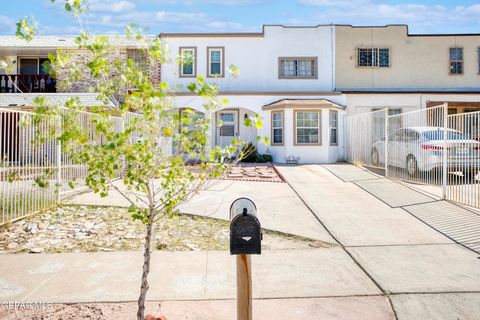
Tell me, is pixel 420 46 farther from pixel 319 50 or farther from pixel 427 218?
pixel 427 218

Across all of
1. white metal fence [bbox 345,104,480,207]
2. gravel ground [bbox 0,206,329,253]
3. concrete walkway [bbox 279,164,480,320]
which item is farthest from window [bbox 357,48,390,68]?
gravel ground [bbox 0,206,329,253]

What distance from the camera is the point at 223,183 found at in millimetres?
12883

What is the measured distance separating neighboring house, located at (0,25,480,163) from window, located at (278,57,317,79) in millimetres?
55

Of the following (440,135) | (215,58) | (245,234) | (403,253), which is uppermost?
(215,58)

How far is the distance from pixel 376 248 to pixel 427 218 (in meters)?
2.63

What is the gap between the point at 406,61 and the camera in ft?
75.8

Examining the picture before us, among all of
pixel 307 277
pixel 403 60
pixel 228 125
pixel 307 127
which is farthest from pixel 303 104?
pixel 307 277

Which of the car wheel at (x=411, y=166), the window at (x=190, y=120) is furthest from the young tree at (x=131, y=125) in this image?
the car wheel at (x=411, y=166)

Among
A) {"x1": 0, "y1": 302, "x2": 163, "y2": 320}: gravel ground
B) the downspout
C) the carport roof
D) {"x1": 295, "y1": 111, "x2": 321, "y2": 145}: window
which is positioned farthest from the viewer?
the downspout

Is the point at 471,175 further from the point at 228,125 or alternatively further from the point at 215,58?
the point at 215,58

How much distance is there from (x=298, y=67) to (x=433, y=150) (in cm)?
1230

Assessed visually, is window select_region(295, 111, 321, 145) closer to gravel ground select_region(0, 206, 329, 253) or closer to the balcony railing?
gravel ground select_region(0, 206, 329, 253)

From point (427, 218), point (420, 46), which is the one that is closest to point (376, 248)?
point (427, 218)

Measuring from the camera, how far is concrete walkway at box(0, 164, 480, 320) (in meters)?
4.15
